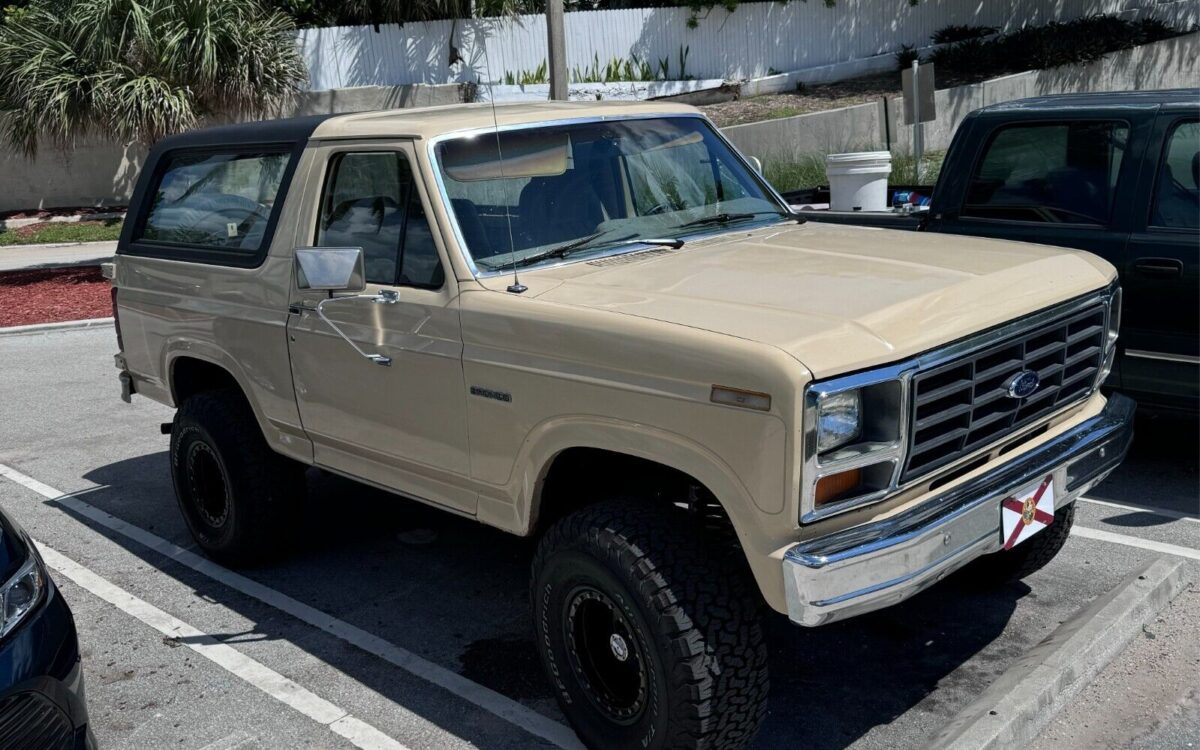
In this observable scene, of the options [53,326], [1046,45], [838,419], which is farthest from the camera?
[1046,45]

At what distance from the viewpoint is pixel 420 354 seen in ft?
14.4

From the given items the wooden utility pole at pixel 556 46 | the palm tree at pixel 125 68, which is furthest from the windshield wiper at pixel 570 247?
the palm tree at pixel 125 68

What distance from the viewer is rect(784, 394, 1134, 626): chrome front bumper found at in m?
3.28

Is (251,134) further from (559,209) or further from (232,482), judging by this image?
(559,209)

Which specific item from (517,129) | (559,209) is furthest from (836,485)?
(517,129)

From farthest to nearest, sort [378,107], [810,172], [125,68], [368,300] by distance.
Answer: [378,107], [125,68], [810,172], [368,300]

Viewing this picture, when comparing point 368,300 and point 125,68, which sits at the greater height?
point 125,68

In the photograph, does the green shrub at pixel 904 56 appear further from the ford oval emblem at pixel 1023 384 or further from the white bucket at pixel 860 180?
the ford oval emblem at pixel 1023 384

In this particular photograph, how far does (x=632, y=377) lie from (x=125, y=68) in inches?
544

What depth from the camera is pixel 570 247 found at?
450 centimetres

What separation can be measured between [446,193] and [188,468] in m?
2.27

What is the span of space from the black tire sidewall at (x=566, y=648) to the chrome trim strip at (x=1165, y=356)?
3.56 metres

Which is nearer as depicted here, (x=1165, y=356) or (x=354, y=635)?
(x=354, y=635)

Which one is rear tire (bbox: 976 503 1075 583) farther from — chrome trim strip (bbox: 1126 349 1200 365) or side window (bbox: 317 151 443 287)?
side window (bbox: 317 151 443 287)
